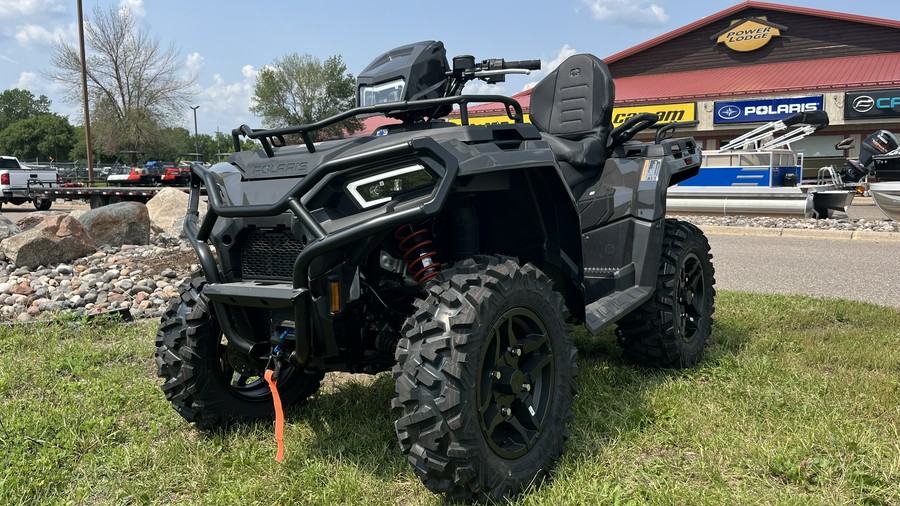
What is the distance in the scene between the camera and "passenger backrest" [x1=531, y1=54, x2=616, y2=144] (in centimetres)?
423

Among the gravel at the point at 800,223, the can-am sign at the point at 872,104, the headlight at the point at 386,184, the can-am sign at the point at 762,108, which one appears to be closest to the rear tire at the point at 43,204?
the gravel at the point at 800,223

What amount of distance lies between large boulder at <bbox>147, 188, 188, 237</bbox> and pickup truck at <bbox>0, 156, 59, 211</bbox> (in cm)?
960

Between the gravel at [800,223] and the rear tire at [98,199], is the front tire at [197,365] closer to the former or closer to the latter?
the gravel at [800,223]

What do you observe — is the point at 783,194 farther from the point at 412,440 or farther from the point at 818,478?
the point at 412,440

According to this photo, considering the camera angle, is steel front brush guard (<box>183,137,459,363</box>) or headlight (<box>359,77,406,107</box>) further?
headlight (<box>359,77,406,107</box>)

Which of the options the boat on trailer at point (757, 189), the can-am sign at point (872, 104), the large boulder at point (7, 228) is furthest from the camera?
the can-am sign at point (872, 104)

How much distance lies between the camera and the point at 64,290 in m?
7.17

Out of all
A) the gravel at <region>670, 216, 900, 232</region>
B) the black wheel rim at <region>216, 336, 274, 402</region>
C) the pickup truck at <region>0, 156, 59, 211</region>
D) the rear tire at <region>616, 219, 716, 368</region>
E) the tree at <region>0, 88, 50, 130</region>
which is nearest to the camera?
the black wheel rim at <region>216, 336, 274, 402</region>


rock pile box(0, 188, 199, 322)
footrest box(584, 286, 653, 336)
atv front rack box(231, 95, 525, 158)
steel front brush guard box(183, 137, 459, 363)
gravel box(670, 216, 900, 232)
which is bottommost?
gravel box(670, 216, 900, 232)

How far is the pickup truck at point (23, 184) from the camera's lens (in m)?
21.6

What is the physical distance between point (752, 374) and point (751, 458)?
48.1 inches

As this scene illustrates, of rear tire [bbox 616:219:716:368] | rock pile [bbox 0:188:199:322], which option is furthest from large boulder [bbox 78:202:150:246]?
rear tire [bbox 616:219:716:368]

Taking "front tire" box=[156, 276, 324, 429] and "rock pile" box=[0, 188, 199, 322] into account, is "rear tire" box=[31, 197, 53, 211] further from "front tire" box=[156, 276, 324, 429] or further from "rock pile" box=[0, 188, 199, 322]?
"front tire" box=[156, 276, 324, 429]

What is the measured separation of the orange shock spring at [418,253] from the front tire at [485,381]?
181mm
